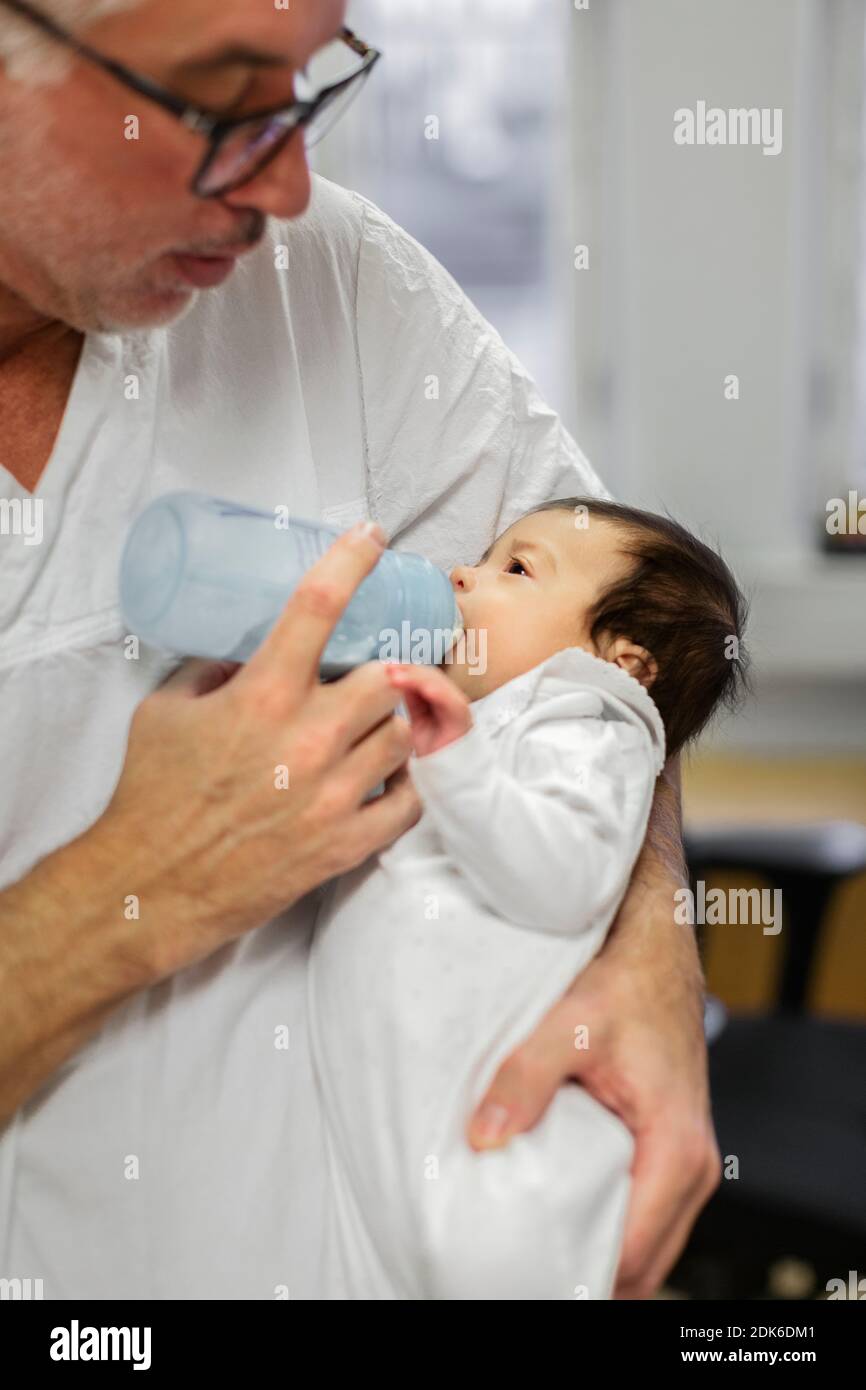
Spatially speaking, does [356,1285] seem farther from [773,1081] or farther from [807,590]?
[807,590]

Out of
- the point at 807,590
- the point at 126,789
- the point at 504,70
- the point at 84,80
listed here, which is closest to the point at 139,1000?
A: the point at 126,789

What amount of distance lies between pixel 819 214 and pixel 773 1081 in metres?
2.41

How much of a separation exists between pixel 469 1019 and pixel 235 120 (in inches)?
27.3

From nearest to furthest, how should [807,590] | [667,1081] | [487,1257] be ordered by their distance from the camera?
[487,1257] → [667,1081] → [807,590]

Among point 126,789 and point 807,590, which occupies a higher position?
point 807,590

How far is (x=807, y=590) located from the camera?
142 inches

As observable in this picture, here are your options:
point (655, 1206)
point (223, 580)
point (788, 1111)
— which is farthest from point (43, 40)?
point (788, 1111)

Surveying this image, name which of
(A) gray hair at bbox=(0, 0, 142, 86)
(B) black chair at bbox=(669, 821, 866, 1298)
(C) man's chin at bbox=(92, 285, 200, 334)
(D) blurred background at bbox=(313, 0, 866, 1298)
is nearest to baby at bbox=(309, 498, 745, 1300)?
(C) man's chin at bbox=(92, 285, 200, 334)

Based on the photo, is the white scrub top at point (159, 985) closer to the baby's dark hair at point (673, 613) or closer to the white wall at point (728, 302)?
the baby's dark hair at point (673, 613)

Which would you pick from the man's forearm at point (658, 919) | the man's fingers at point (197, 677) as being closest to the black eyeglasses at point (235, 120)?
the man's fingers at point (197, 677)

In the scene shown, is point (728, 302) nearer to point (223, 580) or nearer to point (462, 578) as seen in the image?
point (462, 578)

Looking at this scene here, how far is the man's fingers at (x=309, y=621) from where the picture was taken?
3.36ft

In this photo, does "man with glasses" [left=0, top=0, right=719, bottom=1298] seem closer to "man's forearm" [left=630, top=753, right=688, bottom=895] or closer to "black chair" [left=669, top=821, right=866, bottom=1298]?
"man's forearm" [left=630, top=753, right=688, bottom=895]

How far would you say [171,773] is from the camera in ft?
3.50
